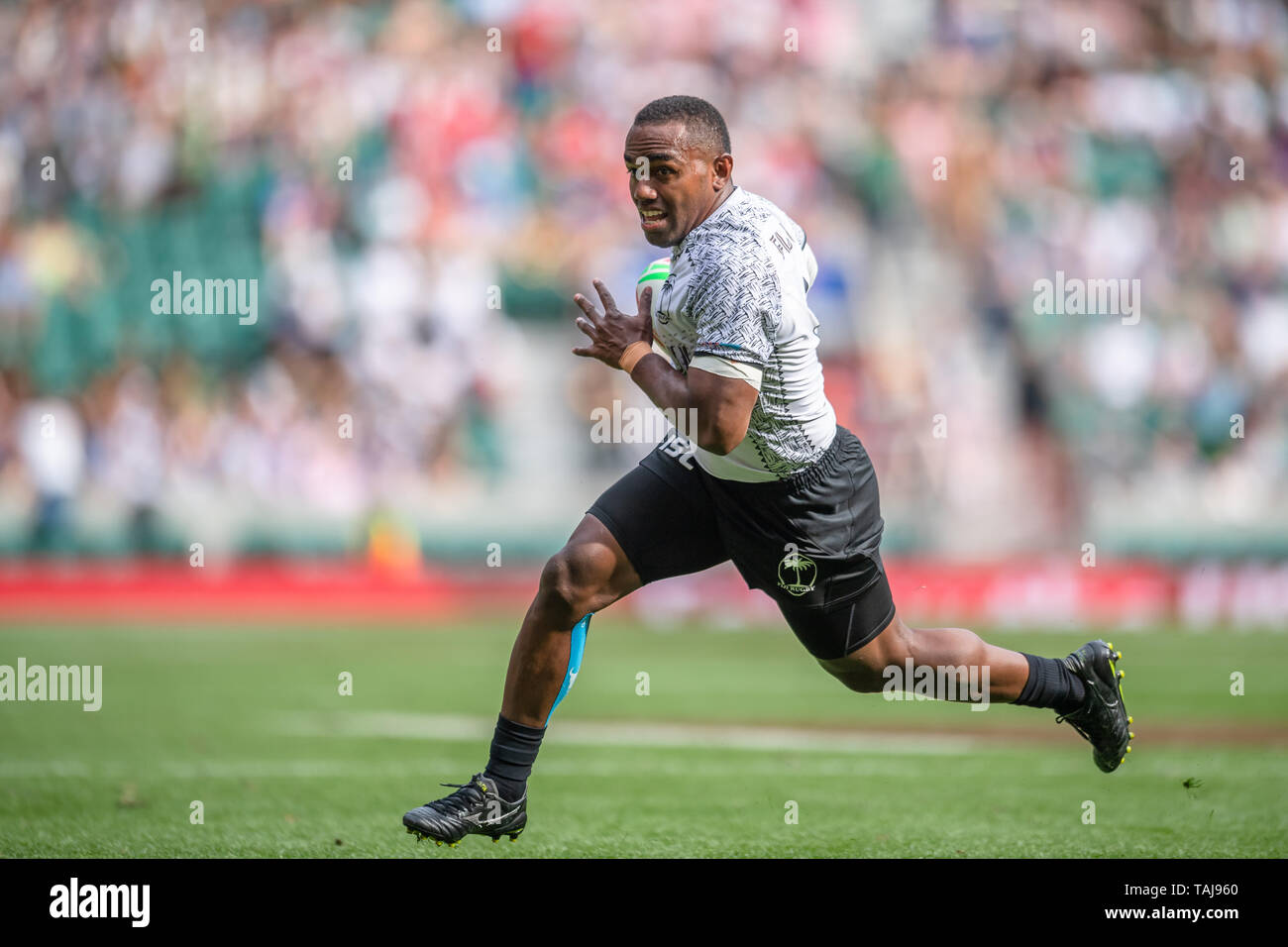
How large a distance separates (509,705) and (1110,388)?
50.7ft

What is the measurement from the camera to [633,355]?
585 cm

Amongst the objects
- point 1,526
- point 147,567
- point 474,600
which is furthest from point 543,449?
point 1,526

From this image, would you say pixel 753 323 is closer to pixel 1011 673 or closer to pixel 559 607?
pixel 559 607

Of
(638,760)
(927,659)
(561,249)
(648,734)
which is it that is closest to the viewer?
(927,659)

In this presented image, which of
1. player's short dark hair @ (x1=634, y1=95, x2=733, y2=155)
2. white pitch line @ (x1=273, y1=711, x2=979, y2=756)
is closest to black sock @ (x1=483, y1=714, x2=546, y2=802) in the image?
player's short dark hair @ (x1=634, y1=95, x2=733, y2=155)

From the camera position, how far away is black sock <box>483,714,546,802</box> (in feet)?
20.3

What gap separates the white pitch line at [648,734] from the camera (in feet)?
Result: 32.7

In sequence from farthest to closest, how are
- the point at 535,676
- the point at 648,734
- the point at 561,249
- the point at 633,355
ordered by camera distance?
the point at 561,249 < the point at 648,734 < the point at 535,676 < the point at 633,355

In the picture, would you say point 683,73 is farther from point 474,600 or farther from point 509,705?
point 509,705

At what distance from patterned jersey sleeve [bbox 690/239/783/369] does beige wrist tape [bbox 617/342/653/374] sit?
0.71ft

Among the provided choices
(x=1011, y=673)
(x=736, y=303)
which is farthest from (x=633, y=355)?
(x=1011, y=673)

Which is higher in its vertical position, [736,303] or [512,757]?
[736,303]

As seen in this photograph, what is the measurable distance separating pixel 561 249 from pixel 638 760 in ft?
40.1

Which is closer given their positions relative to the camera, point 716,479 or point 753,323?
point 753,323
